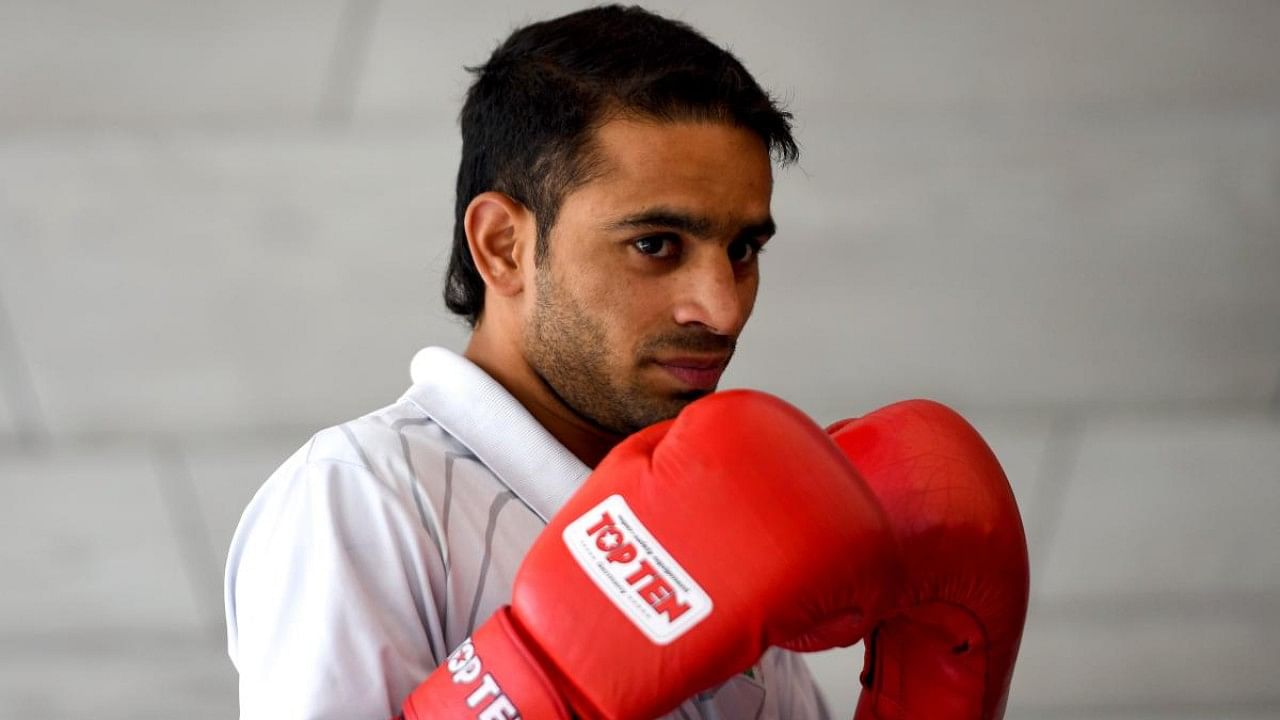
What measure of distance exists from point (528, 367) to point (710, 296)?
21cm

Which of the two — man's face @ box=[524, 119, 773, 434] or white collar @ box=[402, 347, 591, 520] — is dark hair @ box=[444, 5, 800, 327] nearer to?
man's face @ box=[524, 119, 773, 434]

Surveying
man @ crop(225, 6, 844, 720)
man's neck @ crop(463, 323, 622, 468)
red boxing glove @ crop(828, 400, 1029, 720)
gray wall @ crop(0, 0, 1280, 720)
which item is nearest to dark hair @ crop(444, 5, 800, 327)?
man @ crop(225, 6, 844, 720)

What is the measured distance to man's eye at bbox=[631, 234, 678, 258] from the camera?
124 cm

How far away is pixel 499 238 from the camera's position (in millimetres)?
1361

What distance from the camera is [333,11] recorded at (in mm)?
2377

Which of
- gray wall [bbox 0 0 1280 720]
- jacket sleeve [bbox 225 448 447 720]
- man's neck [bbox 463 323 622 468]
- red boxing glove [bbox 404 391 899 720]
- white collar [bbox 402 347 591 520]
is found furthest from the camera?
gray wall [bbox 0 0 1280 720]

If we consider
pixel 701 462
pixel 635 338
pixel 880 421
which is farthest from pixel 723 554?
pixel 635 338

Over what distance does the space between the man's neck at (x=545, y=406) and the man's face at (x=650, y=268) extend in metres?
0.02

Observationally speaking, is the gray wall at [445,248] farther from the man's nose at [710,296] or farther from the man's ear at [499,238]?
the man's nose at [710,296]

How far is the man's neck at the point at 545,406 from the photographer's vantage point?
1317 millimetres

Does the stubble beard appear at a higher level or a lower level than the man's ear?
lower

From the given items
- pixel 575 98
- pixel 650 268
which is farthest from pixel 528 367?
pixel 575 98

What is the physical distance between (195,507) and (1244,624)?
1929 millimetres

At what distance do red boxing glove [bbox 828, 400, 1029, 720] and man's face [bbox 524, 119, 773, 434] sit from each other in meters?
0.17
